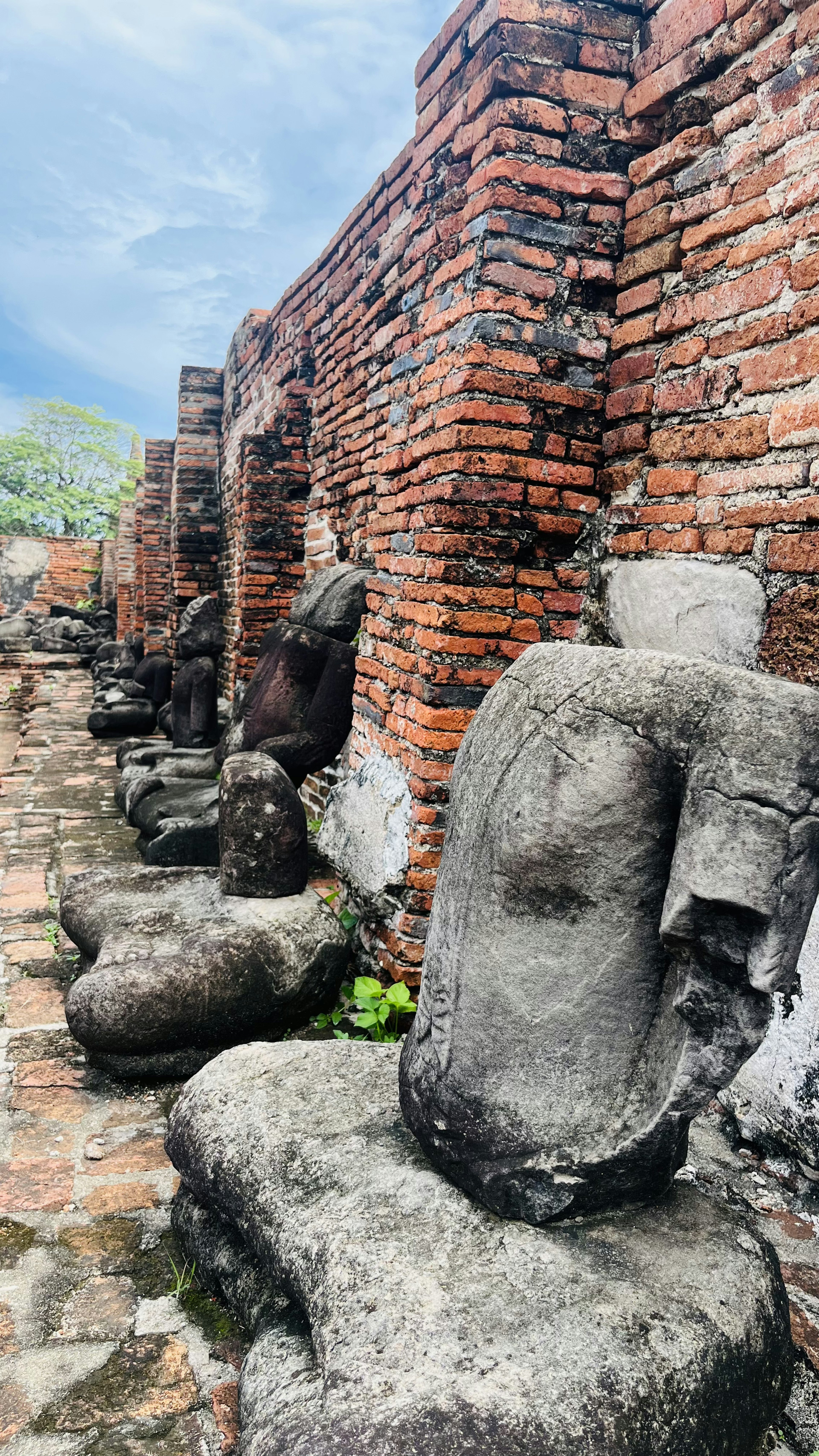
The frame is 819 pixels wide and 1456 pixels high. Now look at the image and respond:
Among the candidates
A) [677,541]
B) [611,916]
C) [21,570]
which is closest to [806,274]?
[677,541]

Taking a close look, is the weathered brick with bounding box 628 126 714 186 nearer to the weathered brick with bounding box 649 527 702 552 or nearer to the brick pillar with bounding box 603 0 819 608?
the brick pillar with bounding box 603 0 819 608

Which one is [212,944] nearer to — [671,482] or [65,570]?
[671,482]

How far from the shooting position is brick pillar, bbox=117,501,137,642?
15.3 metres

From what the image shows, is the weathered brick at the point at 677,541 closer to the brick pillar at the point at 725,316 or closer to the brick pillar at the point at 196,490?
the brick pillar at the point at 725,316

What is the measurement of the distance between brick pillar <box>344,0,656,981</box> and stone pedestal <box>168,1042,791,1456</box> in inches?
51.2

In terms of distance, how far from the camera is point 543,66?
268 cm

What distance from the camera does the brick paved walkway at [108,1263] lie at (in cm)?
155

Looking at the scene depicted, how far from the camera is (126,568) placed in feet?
53.1

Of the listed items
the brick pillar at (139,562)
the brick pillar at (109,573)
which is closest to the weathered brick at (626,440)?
the brick pillar at (139,562)

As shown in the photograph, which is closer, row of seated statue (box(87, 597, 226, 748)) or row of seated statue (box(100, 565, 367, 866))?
row of seated statue (box(100, 565, 367, 866))

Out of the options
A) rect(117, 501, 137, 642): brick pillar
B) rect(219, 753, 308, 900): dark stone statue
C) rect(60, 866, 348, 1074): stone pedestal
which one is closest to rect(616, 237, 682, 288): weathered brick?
rect(219, 753, 308, 900): dark stone statue

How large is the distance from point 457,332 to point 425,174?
0.92 metres

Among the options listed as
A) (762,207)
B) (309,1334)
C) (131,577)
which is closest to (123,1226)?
(309,1334)

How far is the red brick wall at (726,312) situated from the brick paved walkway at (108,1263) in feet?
4.10
